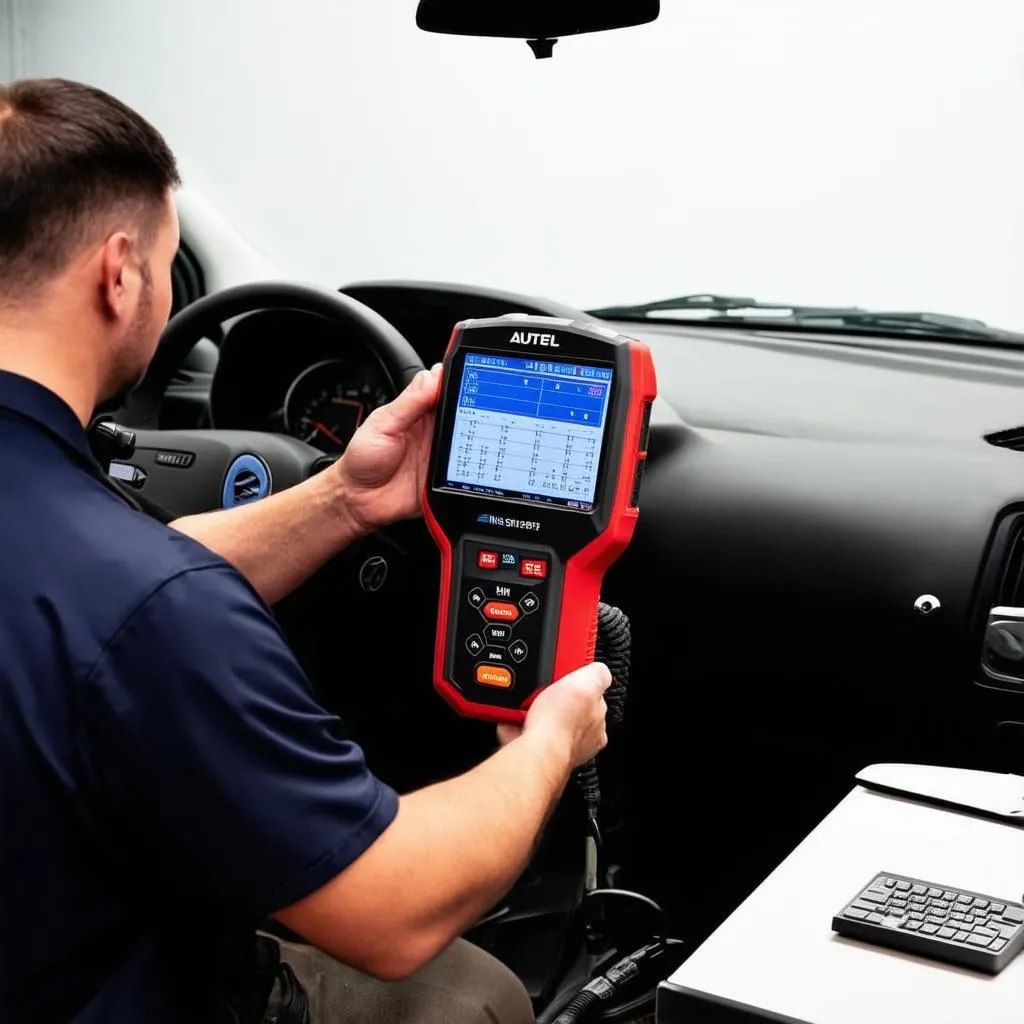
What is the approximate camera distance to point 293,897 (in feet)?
3.80

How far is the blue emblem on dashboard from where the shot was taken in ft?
7.56

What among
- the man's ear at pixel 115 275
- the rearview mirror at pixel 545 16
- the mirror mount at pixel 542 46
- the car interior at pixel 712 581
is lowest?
the car interior at pixel 712 581

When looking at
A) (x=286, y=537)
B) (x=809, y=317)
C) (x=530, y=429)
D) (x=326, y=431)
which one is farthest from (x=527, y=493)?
(x=809, y=317)

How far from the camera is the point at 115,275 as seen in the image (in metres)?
1.28

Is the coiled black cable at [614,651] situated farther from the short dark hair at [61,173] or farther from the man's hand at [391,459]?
the short dark hair at [61,173]

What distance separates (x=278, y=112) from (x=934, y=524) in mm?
1976

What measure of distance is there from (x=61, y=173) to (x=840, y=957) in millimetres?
836

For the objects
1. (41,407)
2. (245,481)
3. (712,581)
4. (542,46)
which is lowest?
(712,581)

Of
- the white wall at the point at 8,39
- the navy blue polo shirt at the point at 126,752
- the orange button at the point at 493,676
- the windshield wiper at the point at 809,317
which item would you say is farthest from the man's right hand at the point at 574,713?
the white wall at the point at 8,39

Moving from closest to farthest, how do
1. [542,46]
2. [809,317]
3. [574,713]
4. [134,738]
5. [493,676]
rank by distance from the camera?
[134,738] → [574,713] → [493,676] → [542,46] → [809,317]

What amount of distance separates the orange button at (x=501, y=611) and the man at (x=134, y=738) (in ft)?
1.01

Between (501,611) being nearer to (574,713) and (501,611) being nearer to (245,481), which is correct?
(574,713)

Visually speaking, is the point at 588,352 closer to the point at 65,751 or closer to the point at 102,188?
the point at 102,188

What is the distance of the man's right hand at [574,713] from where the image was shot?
149cm
